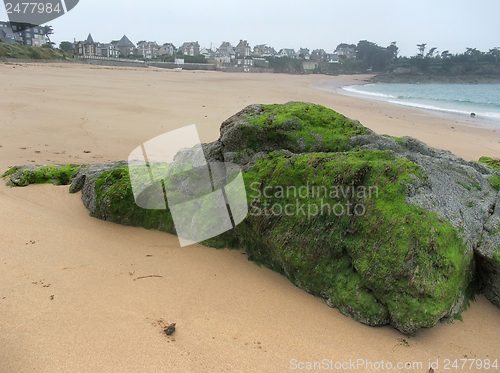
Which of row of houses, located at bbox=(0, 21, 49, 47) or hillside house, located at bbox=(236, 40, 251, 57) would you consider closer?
row of houses, located at bbox=(0, 21, 49, 47)

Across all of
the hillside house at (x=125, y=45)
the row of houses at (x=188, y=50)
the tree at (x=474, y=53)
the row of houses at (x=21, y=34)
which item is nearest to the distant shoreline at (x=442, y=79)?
the tree at (x=474, y=53)

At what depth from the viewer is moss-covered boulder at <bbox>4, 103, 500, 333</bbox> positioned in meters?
2.51

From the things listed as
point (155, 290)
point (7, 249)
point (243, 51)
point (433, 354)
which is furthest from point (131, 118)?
point (243, 51)

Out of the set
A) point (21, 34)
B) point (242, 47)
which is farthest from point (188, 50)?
point (21, 34)

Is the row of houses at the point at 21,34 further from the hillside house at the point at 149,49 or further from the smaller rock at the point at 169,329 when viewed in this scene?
the smaller rock at the point at 169,329

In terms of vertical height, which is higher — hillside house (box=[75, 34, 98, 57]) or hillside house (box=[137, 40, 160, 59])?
hillside house (box=[137, 40, 160, 59])

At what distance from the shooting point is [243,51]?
105062 mm

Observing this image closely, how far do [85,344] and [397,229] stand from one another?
7.77 ft

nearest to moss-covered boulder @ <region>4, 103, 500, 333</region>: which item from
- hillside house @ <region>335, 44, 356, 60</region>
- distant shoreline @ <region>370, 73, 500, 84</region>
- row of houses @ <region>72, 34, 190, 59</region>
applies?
row of houses @ <region>72, 34, 190, 59</region>

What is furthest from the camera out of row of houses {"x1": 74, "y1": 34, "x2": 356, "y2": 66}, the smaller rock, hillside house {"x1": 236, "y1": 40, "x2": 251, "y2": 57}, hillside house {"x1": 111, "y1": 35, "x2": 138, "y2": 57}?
hillside house {"x1": 236, "y1": 40, "x2": 251, "y2": 57}

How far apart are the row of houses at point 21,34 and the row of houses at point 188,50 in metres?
7.22

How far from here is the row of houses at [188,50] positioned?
7194 cm

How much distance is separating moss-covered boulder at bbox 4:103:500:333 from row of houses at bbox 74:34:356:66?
67.9 metres

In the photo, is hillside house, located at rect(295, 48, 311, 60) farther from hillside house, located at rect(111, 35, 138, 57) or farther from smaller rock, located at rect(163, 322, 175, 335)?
→ smaller rock, located at rect(163, 322, 175, 335)
